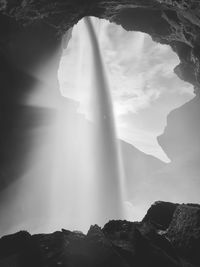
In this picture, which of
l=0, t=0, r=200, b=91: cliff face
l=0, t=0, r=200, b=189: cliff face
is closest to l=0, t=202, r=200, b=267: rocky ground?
l=0, t=0, r=200, b=91: cliff face

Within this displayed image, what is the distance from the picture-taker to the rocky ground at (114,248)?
755 cm

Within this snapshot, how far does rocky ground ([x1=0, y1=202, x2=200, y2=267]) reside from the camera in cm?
755

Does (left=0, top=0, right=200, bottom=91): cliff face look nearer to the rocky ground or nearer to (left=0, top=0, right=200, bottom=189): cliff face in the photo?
(left=0, top=0, right=200, bottom=189): cliff face

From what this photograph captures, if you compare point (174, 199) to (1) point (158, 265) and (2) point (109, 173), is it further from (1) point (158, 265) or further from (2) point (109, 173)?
(1) point (158, 265)

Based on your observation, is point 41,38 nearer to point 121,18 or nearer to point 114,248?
point 121,18

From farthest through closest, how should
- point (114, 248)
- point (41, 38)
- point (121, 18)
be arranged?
point (41, 38), point (121, 18), point (114, 248)

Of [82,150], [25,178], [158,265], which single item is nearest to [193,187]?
[82,150]

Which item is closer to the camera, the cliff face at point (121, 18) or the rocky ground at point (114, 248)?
the rocky ground at point (114, 248)

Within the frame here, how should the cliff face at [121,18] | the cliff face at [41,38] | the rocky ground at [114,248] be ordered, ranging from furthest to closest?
1. the cliff face at [41,38]
2. the cliff face at [121,18]
3. the rocky ground at [114,248]

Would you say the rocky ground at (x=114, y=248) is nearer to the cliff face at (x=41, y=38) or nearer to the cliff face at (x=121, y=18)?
the cliff face at (x=121, y=18)

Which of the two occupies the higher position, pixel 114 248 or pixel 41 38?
pixel 41 38

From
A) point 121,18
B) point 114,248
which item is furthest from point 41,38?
point 114,248

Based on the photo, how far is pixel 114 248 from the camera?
8.17 m

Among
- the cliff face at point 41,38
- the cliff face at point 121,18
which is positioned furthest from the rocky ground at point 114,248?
the cliff face at point 41,38
